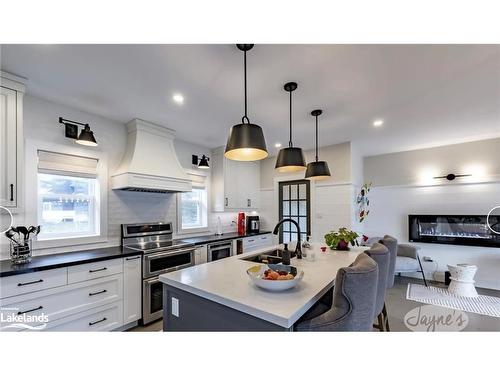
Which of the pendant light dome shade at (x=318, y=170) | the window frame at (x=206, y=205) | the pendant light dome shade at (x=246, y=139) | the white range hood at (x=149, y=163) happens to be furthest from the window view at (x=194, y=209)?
the pendant light dome shade at (x=246, y=139)

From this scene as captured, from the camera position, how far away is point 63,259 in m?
2.21

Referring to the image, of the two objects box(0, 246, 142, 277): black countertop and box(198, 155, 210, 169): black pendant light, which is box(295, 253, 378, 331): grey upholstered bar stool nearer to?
box(0, 246, 142, 277): black countertop

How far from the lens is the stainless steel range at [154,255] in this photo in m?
2.68

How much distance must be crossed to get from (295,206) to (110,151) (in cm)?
338

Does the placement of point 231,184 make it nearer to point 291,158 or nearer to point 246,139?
point 291,158

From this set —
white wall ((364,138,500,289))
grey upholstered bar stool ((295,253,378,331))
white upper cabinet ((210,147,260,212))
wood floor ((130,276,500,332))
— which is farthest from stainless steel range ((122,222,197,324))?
white wall ((364,138,500,289))

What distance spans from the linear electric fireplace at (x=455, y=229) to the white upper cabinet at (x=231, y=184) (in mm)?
3236

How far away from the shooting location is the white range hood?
285 centimetres

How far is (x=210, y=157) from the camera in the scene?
4441 mm

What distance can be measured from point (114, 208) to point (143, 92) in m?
1.59

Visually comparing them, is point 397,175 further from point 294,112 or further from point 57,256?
point 57,256

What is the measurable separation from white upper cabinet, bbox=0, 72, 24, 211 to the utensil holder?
348 mm

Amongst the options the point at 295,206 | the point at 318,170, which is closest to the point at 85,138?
the point at 318,170
